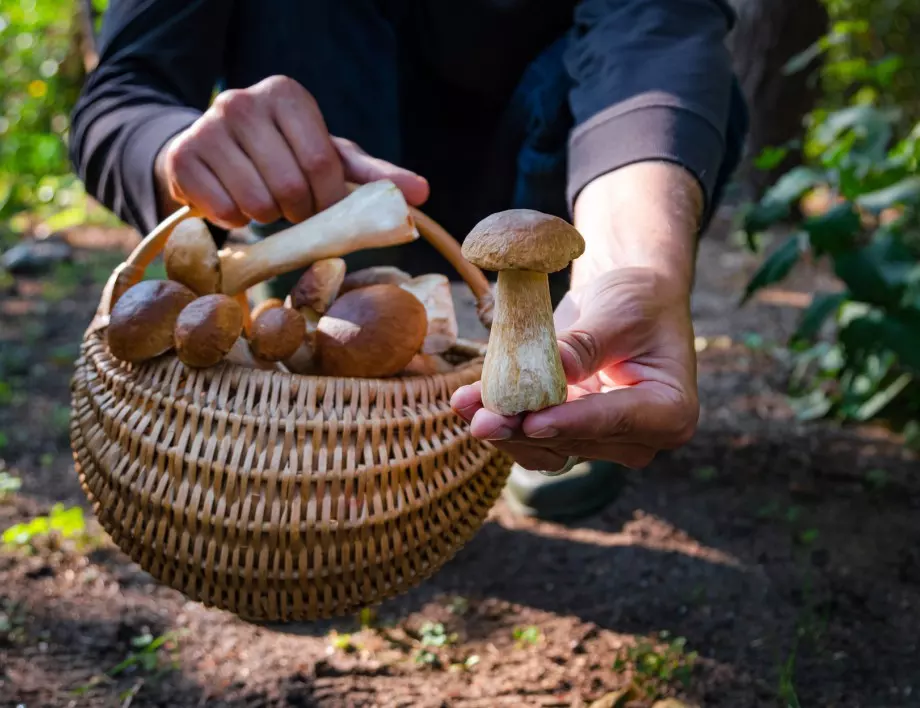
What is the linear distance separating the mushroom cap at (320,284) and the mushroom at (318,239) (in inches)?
0.8

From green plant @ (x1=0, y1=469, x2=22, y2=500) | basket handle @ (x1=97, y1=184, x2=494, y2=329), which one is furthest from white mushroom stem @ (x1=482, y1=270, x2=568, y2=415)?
green plant @ (x1=0, y1=469, x2=22, y2=500)

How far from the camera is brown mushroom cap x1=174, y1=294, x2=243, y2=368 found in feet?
3.29

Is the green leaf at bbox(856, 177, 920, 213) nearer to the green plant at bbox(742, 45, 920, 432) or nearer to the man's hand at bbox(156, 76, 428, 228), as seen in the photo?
the green plant at bbox(742, 45, 920, 432)

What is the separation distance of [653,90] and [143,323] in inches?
34.1

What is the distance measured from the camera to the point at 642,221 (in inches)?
44.4

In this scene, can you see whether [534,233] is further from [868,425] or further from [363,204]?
[868,425]

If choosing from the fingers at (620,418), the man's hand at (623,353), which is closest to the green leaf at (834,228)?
the man's hand at (623,353)

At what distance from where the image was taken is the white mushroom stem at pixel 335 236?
1140 mm

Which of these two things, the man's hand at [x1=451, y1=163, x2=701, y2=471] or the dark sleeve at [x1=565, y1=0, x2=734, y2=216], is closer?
the man's hand at [x1=451, y1=163, x2=701, y2=471]

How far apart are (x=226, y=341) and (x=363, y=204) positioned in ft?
0.93

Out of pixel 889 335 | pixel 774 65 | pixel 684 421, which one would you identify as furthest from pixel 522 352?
pixel 774 65

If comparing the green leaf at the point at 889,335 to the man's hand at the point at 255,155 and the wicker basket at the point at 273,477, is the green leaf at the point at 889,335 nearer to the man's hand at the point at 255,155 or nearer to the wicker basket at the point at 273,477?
the wicker basket at the point at 273,477

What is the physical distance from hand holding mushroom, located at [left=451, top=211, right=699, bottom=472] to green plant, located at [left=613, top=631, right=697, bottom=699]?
0.55 m

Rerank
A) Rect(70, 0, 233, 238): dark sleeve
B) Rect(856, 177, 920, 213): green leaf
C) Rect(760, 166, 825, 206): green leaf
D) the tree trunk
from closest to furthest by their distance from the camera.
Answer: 1. Rect(70, 0, 233, 238): dark sleeve
2. Rect(856, 177, 920, 213): green leaf
3. Rect(760, 166, 825, 206): green leaf
4. the tree trunk
